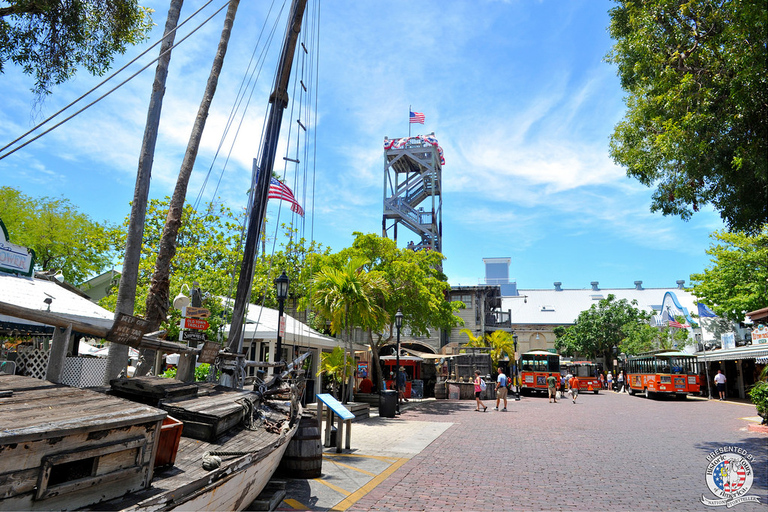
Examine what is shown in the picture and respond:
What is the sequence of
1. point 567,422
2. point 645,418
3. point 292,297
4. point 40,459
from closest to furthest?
1. point 40,459
2. point 567,422
3. point 645,418
4. point 292,297

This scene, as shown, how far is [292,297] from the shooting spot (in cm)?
3100

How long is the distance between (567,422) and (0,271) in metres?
18.7

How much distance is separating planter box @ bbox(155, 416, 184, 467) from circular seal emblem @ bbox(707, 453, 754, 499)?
24.8 feet

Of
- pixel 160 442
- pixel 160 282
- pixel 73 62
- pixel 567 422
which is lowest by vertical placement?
pixel 567 422

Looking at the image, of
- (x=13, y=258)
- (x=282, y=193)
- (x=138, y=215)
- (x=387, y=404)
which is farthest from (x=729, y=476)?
(x=13, y=258)

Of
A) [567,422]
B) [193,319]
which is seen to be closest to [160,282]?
[193,319]

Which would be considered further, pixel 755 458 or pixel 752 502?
pixel 755 458

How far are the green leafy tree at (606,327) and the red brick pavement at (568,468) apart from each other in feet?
113

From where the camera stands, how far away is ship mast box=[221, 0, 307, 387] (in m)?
9.85

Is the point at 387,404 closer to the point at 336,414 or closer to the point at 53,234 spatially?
the point at 336,414

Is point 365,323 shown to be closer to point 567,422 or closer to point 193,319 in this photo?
point 567,422

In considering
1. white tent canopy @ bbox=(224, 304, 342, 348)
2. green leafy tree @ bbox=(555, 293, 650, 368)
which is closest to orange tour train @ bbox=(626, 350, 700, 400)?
green leafy tree @ bbox=(555, 293, 650, 368)

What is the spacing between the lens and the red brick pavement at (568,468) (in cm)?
676

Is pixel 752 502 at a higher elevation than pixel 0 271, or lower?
lower
